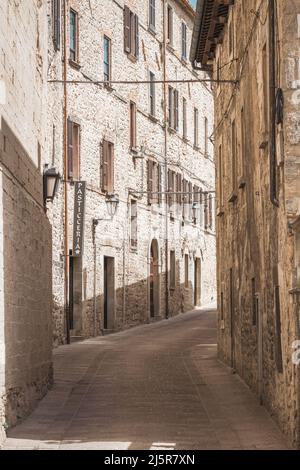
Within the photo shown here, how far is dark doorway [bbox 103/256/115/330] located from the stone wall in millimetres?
8702

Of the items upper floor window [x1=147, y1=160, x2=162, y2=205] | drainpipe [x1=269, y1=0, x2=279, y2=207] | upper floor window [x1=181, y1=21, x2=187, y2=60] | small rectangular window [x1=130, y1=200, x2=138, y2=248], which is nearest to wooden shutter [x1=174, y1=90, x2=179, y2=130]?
upper floor window [x1=181, y1=21, x2=187, y2=60]

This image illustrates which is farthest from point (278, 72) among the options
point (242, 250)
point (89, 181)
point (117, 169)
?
point (117, 169)

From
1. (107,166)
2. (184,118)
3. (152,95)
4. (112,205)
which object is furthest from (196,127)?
(112,205)

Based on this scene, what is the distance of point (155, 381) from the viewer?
18.0 m

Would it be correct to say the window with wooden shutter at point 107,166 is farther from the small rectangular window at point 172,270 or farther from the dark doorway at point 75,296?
the small rectangular window at point 172,270

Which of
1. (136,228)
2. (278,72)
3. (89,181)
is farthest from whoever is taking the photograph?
(136,228)

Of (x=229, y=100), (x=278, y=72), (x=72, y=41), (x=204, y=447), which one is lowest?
(x=204, y=447)

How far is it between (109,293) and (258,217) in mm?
16713

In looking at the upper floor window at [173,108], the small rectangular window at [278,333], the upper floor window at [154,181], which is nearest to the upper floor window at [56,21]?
the upper floor window at [154,181]

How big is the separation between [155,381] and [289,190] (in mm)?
7129

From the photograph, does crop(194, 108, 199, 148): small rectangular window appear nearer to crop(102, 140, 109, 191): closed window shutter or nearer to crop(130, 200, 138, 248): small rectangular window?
crop(130, 200, 138, 248): small rectangular window

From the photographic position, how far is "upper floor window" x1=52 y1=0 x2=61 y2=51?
86.9ft

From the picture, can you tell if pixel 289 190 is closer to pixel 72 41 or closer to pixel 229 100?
pixel 229 100

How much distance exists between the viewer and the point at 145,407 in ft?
47.9
